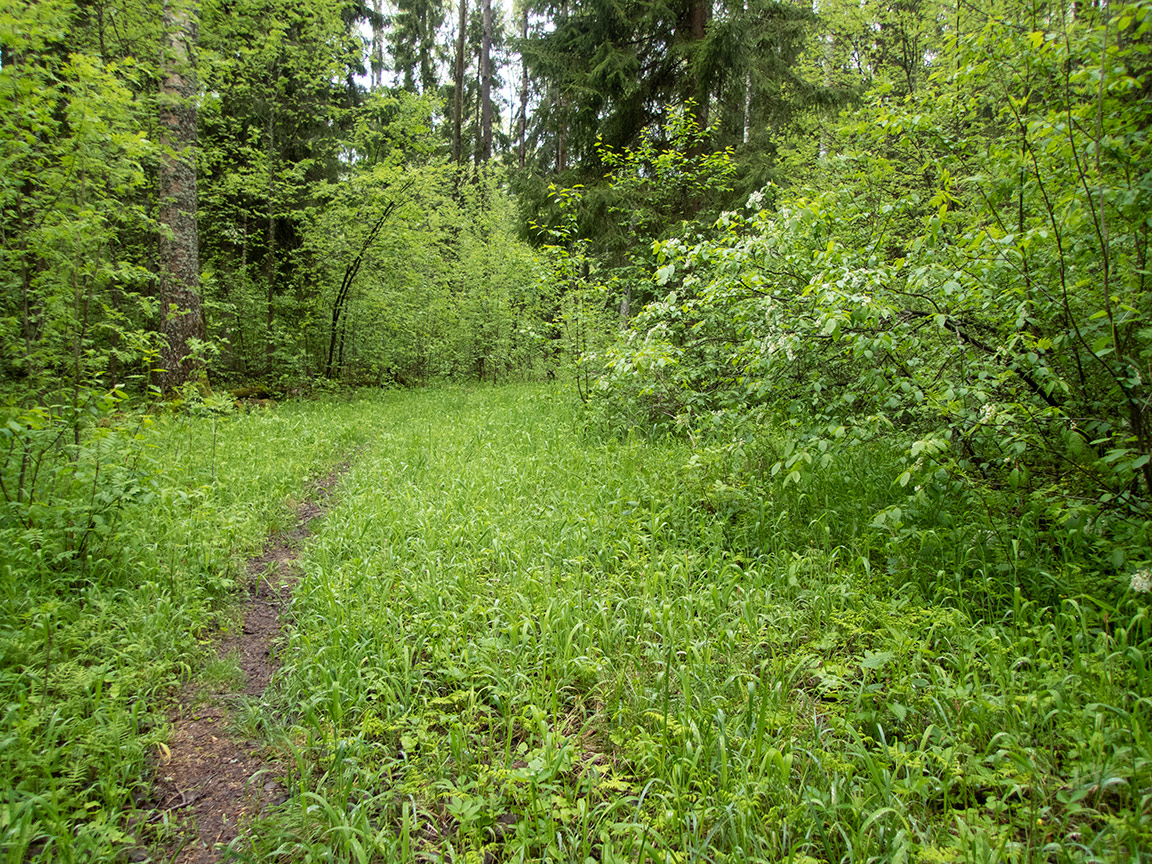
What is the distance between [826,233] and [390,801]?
524 centimetres

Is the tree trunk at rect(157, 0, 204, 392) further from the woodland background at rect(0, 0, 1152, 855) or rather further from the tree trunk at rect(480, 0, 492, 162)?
the tree trunk at rect(480, 0, 492, 162)

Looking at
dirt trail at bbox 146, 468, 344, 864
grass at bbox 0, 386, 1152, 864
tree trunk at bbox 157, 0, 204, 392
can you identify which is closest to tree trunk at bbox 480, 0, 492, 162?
tree trunk at bbox 157, 0, 204, 392

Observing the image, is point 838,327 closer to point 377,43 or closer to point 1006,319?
point 1006,319

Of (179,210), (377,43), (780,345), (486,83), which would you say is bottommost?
(780,345)

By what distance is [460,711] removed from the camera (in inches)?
107

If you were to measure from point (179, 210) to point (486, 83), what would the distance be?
59.1 feet

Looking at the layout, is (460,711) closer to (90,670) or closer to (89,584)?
(90,670)

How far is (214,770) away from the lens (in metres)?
2.41

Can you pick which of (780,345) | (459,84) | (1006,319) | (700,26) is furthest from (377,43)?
(1006,319)

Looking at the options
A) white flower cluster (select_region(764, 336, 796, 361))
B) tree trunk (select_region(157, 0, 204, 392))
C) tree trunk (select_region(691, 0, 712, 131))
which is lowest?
white flower cluster (select_region(764, 336, 796, 361))

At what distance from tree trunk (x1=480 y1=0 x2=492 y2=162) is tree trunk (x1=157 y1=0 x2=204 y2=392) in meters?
15.2

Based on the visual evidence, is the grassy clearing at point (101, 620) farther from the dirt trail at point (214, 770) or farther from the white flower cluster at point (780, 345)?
the white flower cluster at point (780, 345)

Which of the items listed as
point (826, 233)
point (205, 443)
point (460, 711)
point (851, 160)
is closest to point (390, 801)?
point (460, 711)

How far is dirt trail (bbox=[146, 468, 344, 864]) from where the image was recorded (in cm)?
211
